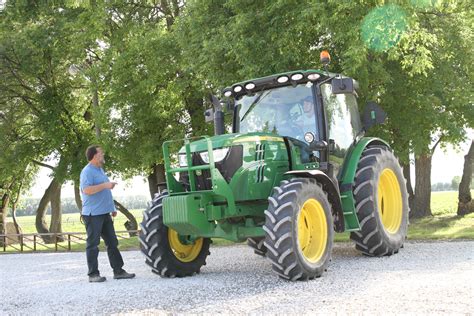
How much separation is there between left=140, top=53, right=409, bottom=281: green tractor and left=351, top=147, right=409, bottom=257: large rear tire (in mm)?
18

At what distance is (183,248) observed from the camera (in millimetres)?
8828

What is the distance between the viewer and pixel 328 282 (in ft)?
23.9

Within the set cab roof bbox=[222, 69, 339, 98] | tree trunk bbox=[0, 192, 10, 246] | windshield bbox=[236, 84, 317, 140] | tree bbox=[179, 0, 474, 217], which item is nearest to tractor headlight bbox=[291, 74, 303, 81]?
cab roof bbox=[222, 69, 339, 98]

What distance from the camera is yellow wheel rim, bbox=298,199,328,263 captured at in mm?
7973

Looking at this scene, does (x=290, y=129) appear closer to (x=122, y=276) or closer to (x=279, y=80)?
(x=279, y=80)

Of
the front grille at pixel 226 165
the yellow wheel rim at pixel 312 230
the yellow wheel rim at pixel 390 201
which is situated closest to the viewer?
the yellow wheel rim at pixel 312 230

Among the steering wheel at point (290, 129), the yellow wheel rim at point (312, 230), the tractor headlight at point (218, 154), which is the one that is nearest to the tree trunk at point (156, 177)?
the steering wheel at point (290, 129)

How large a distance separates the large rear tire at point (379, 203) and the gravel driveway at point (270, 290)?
239mm

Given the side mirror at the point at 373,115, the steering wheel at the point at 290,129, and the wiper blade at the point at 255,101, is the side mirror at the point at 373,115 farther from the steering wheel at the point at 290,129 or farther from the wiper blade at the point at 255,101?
the wiper blade at the point at 255,101

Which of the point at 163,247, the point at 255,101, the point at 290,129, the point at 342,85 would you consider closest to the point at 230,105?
the point at 255,101

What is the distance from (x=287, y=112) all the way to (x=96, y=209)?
302cm

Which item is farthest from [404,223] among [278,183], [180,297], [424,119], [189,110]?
[189,110]

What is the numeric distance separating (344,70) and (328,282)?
304 inches

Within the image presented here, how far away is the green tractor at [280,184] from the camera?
7.73 meters
